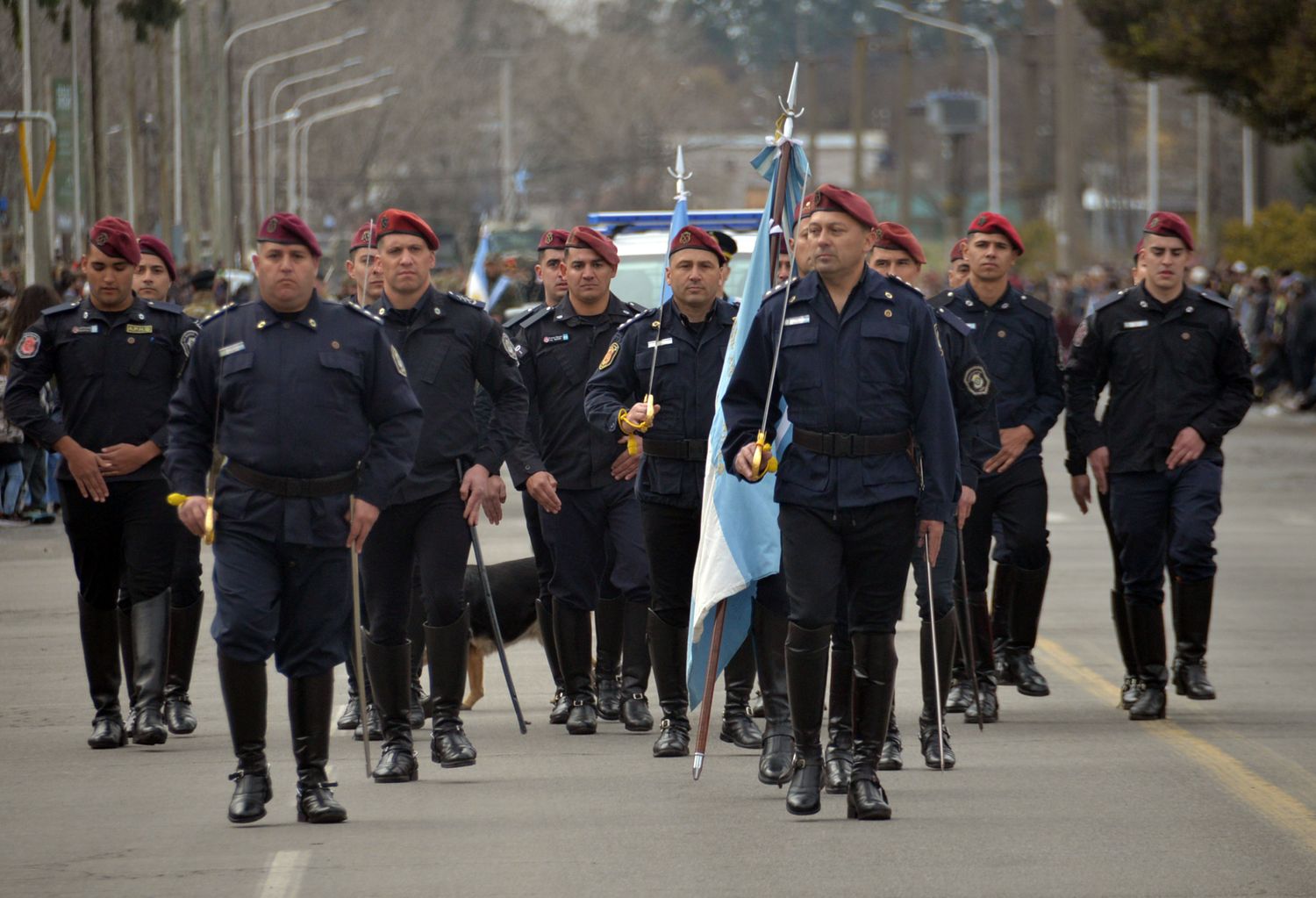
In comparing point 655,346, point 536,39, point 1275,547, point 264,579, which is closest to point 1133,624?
point 655,346

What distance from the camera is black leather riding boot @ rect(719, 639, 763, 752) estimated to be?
922 cm

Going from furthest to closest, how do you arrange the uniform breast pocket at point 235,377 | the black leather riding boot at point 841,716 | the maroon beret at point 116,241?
the maroon beret at point 116,241
the black leather riding boot at point 841,716
the uniform breast pocket at point 235,377

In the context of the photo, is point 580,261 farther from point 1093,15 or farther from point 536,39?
point 536,39

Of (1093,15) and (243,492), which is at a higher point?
(1093,15)

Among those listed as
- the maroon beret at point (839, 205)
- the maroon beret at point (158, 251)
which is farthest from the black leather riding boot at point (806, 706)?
the maroon beret at point (158, 251)

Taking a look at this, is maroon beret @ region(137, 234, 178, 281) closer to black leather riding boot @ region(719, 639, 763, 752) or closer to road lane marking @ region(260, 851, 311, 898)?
black leather riding boot @ region(719, 639, 763, 752)

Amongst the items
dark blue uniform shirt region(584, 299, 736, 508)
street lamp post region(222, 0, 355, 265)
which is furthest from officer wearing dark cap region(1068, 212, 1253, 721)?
street lamp post region(222, 0, 355, 265)

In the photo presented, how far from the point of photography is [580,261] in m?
9.98

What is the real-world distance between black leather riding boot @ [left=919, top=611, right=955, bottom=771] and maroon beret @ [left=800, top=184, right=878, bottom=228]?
5.72ft

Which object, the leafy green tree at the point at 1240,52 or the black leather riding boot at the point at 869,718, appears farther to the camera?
the leafy green tree at the point at 1240,52

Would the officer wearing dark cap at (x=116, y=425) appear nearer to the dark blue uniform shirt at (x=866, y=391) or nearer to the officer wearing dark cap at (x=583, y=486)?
the officer wearing dark cap at (x=583, y=486)

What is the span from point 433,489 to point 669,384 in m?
1.15

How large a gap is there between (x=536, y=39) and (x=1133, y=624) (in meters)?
94.3

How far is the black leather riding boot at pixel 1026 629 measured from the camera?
1038 centimetres
